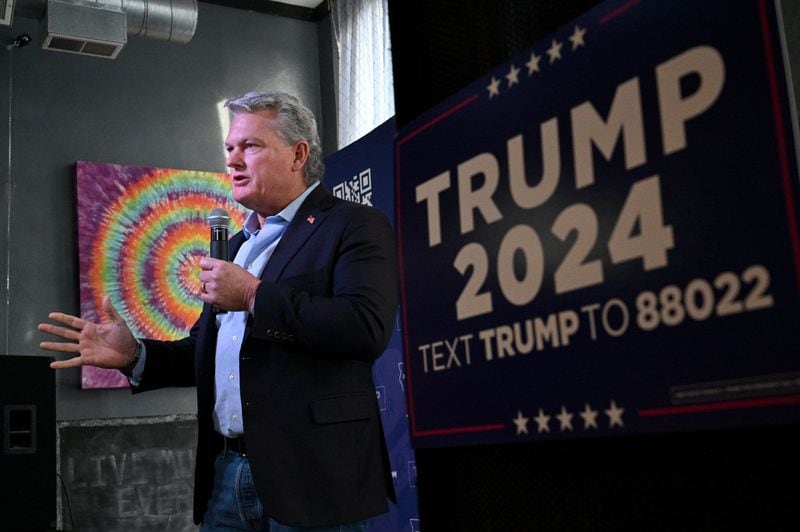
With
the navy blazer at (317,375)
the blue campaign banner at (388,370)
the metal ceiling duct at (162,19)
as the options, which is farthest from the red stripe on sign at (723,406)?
the metal ceiling duct at (162,19)

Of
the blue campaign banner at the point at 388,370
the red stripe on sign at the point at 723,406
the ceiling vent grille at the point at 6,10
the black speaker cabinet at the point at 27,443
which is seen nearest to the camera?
the red stripe on sign at the point at 723,406

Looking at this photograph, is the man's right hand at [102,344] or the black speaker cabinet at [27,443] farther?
the black speaker cabinet at [27,443]

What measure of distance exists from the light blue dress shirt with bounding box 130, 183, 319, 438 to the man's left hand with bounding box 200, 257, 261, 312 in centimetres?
13

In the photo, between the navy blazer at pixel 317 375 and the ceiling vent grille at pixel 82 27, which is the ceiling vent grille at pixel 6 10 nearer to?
the ceiling vent grille at pixel 82 27

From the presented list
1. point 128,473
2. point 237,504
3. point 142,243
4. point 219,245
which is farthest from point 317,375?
point 142,243

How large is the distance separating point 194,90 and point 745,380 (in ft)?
15.0

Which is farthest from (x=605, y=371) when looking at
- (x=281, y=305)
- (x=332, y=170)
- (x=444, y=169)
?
(x=332, y=170)

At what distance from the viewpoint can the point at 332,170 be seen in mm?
3482

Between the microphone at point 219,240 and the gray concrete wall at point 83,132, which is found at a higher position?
the gray concrete wall at point 83,132

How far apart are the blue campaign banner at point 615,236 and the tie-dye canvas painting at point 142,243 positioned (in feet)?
12.4

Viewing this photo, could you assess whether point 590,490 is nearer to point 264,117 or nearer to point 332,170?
point 264,117

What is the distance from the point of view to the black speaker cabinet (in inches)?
122

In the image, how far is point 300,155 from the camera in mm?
1902

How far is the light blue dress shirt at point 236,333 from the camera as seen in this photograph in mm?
1613
